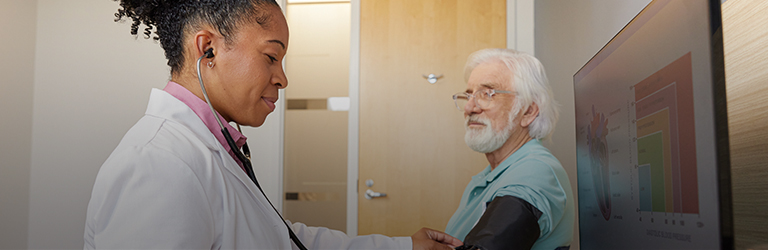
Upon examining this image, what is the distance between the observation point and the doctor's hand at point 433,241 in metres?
1.09

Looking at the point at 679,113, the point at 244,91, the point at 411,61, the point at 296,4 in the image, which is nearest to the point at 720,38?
the point at 679,113

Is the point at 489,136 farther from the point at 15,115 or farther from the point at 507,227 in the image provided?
the point at 15,115

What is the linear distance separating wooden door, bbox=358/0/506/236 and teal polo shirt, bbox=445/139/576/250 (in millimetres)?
1267

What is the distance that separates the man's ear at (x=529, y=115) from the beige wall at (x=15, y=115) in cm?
259

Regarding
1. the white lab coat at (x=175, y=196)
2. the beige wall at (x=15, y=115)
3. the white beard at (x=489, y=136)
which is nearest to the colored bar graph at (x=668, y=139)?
the white lab coat at (x=175, y=196)

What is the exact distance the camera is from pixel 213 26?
84 cm

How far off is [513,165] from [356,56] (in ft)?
5.21

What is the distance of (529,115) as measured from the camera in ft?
4.26

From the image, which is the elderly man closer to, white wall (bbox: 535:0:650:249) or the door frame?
white wall (bbox: 535:0:650:249)

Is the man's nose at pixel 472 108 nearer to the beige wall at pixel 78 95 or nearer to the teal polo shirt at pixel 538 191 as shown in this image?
the teal polo shirt at pixel 538 191

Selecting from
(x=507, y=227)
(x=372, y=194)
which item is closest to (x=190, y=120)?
(x=507, y=227)

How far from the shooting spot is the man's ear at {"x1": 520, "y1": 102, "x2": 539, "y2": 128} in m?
1.29

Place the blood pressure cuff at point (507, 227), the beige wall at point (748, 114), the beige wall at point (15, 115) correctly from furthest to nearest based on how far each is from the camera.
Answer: the beige wall at point (15, 115) < the blood pressure cuff at point (507, 227) < the beige wall at point (748, 114)

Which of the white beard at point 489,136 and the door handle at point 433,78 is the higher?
the door handle at point 433,78
